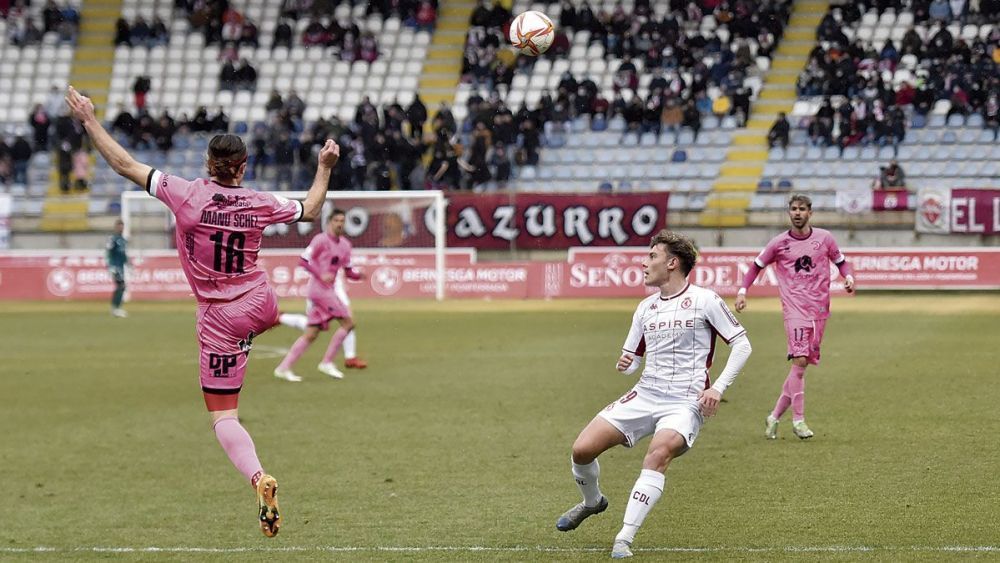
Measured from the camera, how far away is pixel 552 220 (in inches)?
1356

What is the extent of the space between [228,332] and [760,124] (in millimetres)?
31645

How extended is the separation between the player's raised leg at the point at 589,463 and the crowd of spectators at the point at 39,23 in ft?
132

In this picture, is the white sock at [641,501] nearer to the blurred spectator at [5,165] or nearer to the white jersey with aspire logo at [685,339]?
the white jersey with aspire logo at [685,339]

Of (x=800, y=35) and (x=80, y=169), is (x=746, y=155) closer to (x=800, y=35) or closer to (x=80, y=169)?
(x=800, y=35)

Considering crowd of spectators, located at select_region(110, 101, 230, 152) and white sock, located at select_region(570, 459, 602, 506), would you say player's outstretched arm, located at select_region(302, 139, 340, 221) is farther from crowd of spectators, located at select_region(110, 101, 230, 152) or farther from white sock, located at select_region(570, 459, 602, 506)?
crowd of spectators, located at select_region(110, 101, 230, 152)

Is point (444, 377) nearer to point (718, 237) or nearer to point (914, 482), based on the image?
point (914, 482)

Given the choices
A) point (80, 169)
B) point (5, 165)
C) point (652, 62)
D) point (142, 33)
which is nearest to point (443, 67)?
point (652, 62)

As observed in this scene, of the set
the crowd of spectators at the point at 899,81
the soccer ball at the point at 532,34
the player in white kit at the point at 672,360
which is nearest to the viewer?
the player in white kit at the point at 672,360

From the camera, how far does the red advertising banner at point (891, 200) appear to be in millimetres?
32594

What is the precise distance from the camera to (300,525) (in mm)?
9602

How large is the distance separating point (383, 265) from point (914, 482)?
79.5 feet

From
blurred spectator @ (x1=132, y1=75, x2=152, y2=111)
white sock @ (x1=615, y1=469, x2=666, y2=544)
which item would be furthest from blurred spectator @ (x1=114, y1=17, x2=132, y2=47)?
white sock @ (x1=615, y1=469, x2=666, y2=544)

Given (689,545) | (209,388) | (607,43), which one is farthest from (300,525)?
(607,43)

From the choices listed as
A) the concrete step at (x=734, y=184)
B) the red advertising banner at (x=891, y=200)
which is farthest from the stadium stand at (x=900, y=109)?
the red advertising banner at (x=891, y=200)
